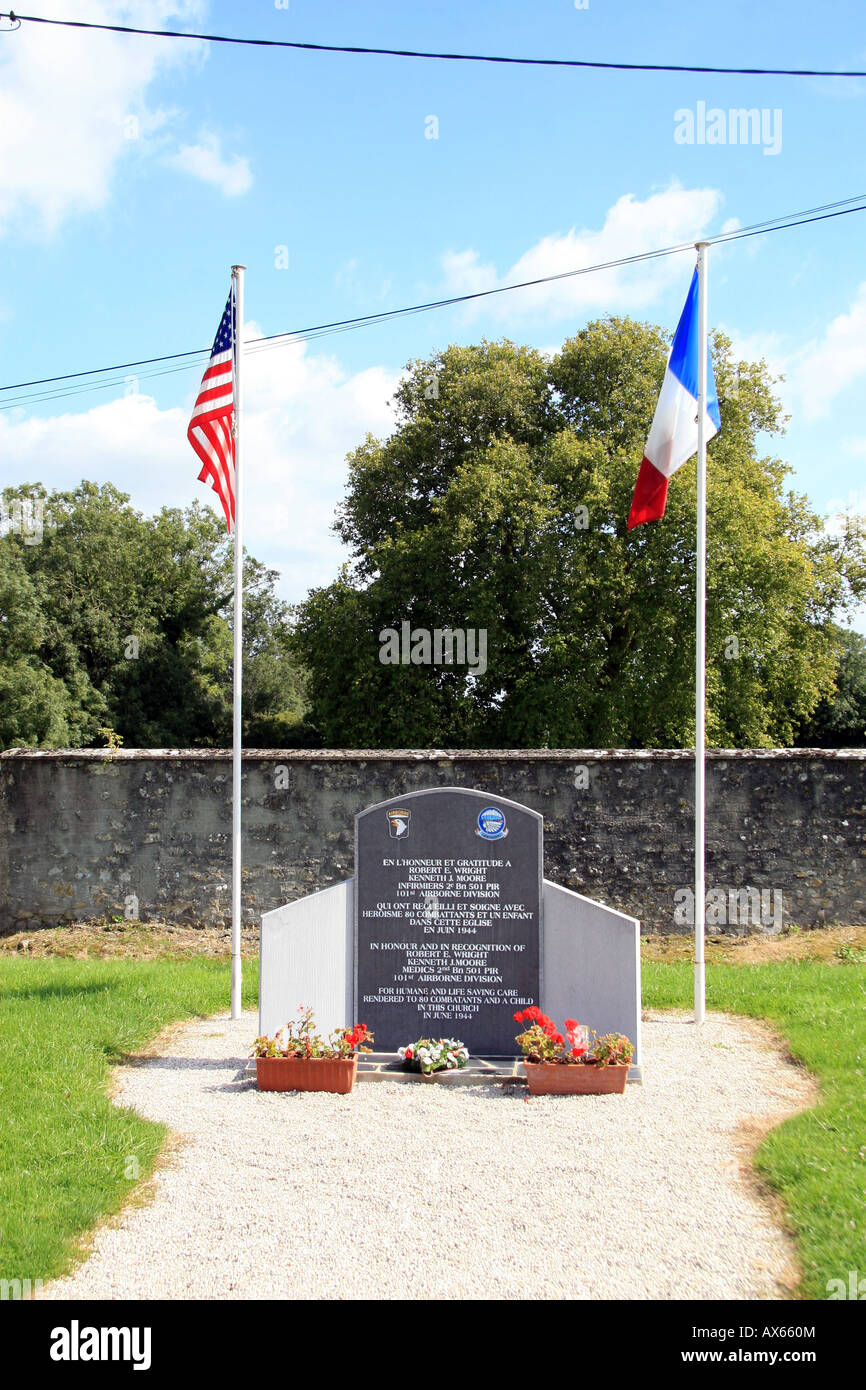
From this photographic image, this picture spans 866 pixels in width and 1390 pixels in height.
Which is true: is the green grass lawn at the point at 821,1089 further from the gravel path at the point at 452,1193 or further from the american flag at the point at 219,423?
the american flag at the point at 219,423

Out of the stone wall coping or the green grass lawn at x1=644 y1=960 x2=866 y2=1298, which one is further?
the stone wall coping

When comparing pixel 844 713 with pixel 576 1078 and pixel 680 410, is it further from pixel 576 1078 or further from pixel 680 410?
pixel 576 1078

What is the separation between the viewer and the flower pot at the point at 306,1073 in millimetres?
7352

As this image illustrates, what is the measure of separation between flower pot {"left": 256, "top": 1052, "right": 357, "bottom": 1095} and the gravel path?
0.20m

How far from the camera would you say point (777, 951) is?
12.0 m

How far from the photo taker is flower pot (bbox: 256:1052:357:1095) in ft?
24.1

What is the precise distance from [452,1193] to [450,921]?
109 inches

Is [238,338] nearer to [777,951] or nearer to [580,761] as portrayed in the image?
[580,761]

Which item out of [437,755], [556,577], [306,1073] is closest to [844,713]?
[556,577]
